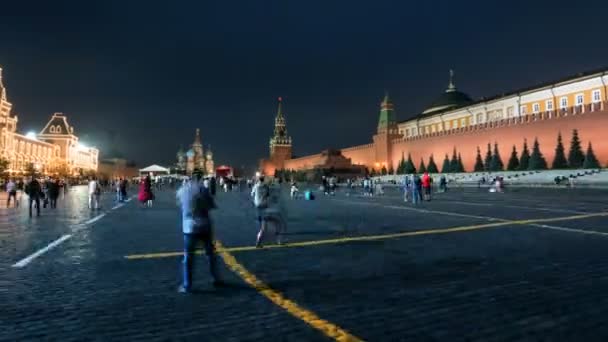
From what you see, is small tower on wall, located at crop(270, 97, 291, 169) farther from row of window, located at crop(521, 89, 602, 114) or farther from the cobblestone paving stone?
the cobblestone paving stone

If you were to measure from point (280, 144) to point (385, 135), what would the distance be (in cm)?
5105

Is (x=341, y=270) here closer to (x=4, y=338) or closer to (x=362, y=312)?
(x=362, y=312)

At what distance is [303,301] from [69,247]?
5837mm

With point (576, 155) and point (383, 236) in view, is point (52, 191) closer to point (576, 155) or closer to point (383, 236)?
point (383, 236)

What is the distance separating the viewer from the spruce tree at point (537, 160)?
41.6 meters

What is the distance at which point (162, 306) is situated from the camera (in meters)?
4.63

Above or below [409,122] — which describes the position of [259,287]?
below

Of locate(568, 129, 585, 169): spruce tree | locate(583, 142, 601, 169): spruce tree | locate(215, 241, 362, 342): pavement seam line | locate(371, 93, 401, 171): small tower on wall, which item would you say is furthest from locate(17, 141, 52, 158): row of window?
locate(215, 241, 362, 342): pavement seam line

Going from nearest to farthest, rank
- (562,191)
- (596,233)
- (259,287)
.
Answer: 1. (259,287)
2. (596,233)
3. (562,191)

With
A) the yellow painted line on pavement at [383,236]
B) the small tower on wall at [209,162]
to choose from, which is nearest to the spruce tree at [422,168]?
the yellow painted line on pavement at [383,236]

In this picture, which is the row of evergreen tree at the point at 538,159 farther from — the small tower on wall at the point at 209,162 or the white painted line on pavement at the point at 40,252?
the small tower on wall at the point at 209,162

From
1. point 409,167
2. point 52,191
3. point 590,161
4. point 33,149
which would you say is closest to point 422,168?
point 409,167

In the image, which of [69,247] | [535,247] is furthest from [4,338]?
[535,247]

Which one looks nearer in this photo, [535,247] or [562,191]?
[535,247]
